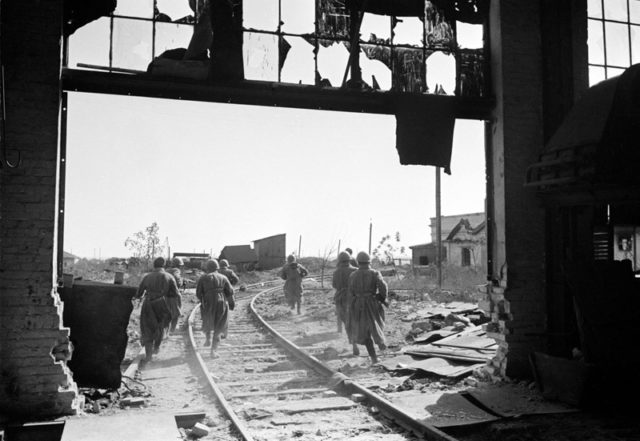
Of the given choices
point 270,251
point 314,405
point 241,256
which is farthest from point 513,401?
point 270,251

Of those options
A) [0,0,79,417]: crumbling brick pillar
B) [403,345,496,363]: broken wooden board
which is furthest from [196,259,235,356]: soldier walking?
[0,0,79,417]: crumbling brick pillar

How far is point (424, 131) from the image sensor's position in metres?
8.12

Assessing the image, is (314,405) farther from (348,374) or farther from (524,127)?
(524,127)

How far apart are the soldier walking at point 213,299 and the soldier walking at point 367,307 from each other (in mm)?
2773

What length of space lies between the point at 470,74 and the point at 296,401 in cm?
550

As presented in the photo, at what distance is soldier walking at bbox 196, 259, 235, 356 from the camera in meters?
10.9

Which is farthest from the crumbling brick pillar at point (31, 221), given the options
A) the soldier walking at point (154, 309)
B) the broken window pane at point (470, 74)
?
the broken window pane at point (470, 74)

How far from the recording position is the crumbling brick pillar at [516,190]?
7.66 m

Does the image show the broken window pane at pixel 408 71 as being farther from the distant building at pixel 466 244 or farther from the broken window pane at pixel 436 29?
the distant building at pixel 466 244

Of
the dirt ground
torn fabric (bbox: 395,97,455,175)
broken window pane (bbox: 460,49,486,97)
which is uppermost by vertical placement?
broken window pane (bbox: 460,49,486,97)

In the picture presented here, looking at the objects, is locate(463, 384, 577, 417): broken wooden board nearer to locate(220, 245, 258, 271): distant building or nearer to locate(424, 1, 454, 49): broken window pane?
locate(424, 1, 454, 49): broken window pane

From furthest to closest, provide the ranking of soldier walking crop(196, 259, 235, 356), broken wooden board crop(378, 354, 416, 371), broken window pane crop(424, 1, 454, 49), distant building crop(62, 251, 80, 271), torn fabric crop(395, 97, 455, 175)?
distant building crop(62, 251, 80, 271) → soldier walking crop(196, 259, 235, 356) → broken wooden board crop(378, 354, 416, 371) → broken window pane crop(424, 1, 454, 49) → torn fabric crop(395, 97, 455, 175)

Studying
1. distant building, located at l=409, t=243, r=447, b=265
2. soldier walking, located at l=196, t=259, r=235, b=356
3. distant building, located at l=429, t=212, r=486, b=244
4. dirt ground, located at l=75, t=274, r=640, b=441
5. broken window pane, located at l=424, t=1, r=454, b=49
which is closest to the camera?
dirt ground, located at l=75, t=274, r=640, b=441

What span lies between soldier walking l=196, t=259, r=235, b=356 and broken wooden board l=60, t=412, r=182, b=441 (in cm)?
484
